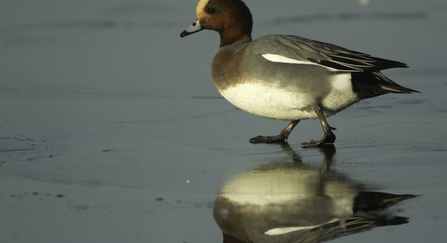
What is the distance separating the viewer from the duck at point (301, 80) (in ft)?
17.9

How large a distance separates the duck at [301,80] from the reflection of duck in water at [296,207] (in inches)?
34.9

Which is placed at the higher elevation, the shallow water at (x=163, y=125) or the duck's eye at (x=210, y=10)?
the duck's eye at (x=210, y=10)

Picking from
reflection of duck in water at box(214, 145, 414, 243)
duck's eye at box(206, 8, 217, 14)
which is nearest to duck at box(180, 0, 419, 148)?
duck's eye at box(206, 8, 217, 14)

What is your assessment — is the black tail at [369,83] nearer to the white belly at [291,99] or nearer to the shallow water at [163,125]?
the white belly at [291,99]

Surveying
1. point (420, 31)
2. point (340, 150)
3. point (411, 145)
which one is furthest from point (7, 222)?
point (420, 31)

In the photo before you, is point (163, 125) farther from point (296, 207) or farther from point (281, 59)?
point (296, 207)

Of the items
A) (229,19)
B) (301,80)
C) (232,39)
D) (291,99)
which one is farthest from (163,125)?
(301,80)

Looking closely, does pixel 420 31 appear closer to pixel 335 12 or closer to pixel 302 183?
pixel 335 12

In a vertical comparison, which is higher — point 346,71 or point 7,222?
point 346,71

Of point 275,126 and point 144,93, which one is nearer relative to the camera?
point 275,126

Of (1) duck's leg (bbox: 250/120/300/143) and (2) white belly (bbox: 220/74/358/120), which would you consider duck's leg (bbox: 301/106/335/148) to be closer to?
(2) white belly (bbox: 220/74/358/120)

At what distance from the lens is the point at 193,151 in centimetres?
527

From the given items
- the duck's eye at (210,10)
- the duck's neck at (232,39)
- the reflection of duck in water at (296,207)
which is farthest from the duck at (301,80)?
the reflection of duck in water at (296,207)

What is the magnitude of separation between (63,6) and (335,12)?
12.5 feet
